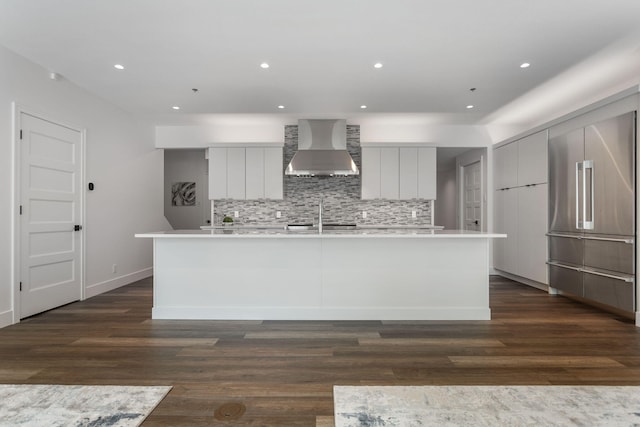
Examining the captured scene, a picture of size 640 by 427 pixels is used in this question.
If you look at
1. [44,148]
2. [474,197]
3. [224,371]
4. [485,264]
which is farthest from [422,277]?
[44,148]

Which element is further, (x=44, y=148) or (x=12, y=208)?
(x=44, y=148)

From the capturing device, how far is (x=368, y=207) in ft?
19.6

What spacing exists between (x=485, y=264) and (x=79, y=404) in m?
3.49

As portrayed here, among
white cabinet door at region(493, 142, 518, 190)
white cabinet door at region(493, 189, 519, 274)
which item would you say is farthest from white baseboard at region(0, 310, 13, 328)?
white cabinet door at region(493, 142, 518, 190)

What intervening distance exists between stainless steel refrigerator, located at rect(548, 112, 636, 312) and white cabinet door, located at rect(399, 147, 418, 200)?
6.37ft

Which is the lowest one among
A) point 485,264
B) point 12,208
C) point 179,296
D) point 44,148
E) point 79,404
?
point 79,404

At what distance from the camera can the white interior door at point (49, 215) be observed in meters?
3.49

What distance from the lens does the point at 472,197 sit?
Answer: 6695mm

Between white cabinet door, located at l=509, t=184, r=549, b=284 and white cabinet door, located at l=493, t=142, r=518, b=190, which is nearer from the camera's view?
white cabinet door, located at l=509, t=184, r=549, b=284

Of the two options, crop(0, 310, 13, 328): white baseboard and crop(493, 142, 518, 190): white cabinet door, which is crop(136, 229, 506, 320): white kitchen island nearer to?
crop(0, 310, 13, 328): white baseboard

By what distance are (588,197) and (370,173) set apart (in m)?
3.00

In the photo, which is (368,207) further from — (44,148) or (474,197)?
(44,148)

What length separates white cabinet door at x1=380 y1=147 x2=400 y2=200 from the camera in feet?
19.0

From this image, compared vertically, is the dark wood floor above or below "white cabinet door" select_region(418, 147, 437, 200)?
below
